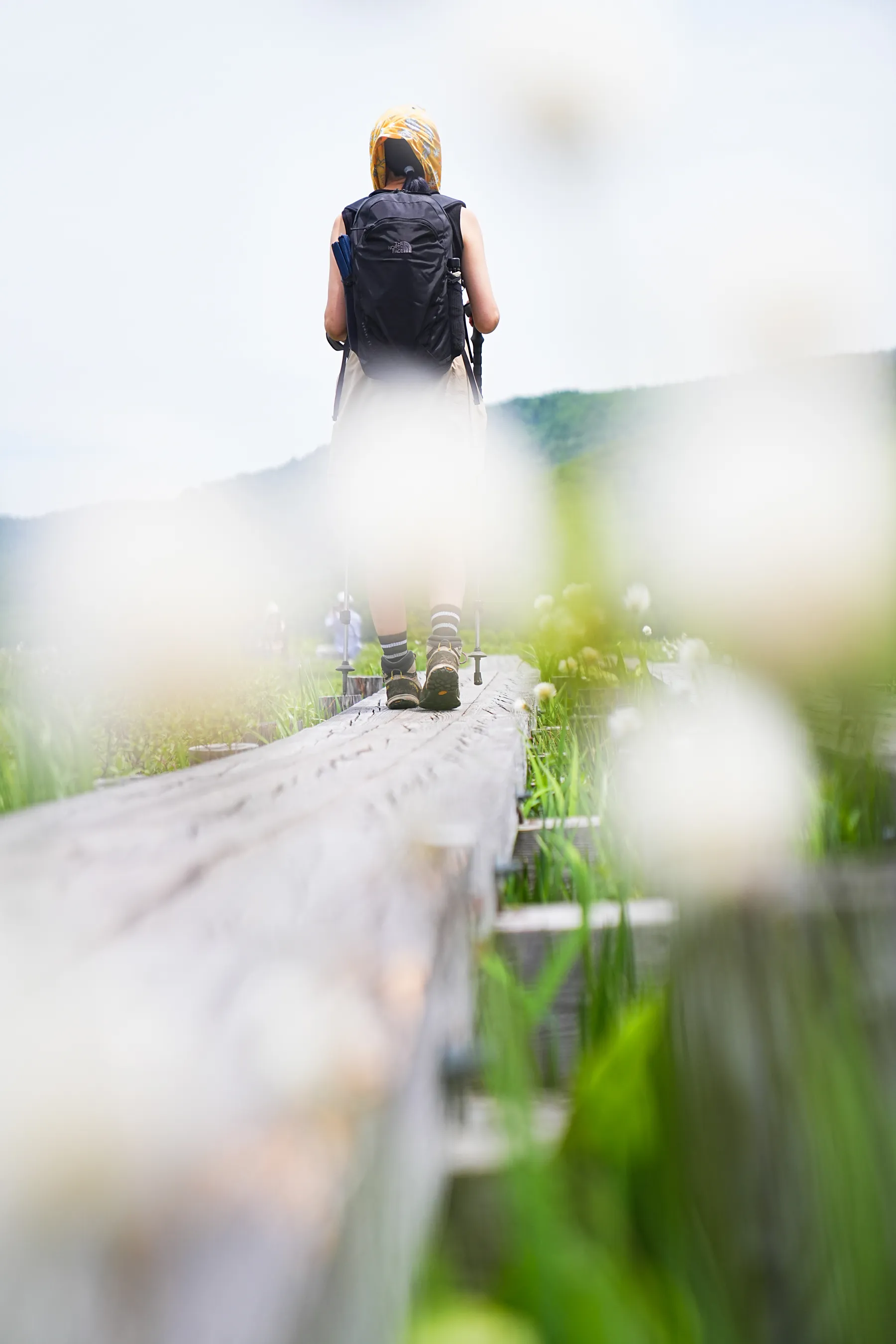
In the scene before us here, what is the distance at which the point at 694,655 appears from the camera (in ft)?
7.45

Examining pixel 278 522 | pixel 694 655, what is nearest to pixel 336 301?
pixel 694 655

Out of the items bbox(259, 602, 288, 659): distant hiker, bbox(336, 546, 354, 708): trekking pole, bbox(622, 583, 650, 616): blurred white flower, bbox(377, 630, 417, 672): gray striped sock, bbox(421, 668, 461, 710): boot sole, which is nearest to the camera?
bbox(622, 583, 650, 616): blurred white flower

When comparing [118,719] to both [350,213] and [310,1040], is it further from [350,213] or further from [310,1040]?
[310,1040]

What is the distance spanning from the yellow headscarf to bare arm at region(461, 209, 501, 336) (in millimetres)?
263

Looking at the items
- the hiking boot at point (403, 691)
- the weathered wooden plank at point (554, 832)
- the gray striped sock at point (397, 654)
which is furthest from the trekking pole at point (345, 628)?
the weathered wooden plank at point (554, 832)

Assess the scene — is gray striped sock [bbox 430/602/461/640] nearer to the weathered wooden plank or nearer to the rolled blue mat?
the rolled blue mat

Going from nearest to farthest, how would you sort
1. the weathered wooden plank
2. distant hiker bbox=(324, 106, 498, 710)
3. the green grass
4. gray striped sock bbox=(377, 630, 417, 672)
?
the weathered wooden plank → the green grass → distant hiker bbox=(324, 106, 498, 710) → gray striped sock bbox=(377, 630, 417, 672)

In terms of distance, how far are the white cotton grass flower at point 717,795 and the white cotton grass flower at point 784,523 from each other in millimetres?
138

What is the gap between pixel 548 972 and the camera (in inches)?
33.1

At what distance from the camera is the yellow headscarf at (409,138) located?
3.53 meters

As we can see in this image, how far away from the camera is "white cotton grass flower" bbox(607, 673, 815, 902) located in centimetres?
63

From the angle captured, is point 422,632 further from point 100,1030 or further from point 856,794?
point 100,1030

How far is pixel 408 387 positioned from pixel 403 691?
3.81 ft

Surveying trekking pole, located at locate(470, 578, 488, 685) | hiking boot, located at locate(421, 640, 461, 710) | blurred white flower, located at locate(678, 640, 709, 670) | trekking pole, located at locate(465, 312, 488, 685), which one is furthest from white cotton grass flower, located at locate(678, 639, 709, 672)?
trekking pole, located at locate(470, 578, 488, 685)
